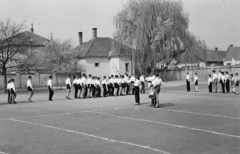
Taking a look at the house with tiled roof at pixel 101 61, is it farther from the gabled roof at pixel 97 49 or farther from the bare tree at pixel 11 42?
the bare tree at pixel 11 42

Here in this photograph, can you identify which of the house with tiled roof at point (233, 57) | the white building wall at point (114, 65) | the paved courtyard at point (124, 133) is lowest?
the paved courtyard at point (124, 133)

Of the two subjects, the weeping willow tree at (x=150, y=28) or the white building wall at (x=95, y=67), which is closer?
the weeping willow tree at (x=150, y=28)

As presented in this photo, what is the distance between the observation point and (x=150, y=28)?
43.2 meters

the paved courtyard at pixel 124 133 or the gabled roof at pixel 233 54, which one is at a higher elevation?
the gabled roof at pixel 233 54

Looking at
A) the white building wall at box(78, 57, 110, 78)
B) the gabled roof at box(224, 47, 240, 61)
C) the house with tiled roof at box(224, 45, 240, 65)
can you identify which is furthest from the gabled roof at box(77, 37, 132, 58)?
the gabled roof at box(224, 47, 240, 61)

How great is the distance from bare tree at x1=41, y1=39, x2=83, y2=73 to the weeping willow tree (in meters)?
13.0

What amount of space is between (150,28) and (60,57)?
62.2ft

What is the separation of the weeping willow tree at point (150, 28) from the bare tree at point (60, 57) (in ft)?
42.6

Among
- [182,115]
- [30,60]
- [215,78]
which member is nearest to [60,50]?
[30,60]

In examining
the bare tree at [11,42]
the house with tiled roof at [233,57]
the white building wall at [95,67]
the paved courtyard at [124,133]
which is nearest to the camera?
the paved courtyard at [124,133]

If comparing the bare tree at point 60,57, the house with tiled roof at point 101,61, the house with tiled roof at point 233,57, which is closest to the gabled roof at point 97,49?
the house with tiled roof at point 101,61

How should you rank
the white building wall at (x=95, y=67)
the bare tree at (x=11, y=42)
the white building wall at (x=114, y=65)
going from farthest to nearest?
the white building wall at (x=95, y=67)
the white building wall at (x=114, y=65)
the bare tree at (x=11, y=42)

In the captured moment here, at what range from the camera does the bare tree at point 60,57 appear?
2072 inches

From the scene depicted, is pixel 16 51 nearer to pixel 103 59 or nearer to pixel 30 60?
pixel 30 60
